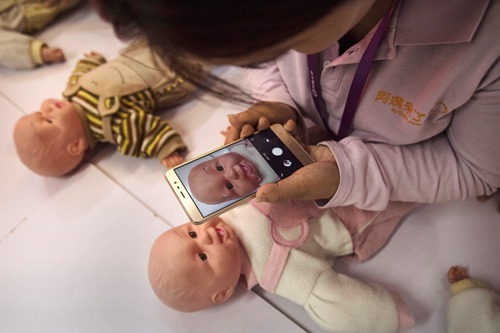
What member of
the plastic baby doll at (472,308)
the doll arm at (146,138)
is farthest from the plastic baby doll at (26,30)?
the plastic baby doll at (472,308)

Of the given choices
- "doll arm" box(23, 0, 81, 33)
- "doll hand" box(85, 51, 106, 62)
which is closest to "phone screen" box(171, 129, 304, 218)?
"doll hand" box(85, 51, 106, 62)

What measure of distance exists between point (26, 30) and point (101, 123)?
0.39m

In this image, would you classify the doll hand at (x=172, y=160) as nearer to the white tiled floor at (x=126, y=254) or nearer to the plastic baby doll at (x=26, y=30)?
the white tiled floor at (x=126, y=254)

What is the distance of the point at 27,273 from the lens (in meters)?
0.63

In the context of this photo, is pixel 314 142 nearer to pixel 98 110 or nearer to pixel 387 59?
pixel 387 59

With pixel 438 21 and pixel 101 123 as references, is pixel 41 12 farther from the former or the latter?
pixel 438 21

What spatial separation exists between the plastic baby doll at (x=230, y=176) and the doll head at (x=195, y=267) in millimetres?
77

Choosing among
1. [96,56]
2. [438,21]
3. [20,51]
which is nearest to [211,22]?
[438,21]

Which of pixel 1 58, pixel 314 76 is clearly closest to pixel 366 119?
pixel 314 76

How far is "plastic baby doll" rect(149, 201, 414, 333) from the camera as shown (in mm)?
538

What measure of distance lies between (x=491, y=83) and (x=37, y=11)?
0.89 meters

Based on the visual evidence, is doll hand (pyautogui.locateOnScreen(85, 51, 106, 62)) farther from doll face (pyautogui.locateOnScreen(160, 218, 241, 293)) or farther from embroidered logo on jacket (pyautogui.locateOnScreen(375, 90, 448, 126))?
embroidered logo on jacket (pyautogui.locateOnScreen(375, 90, 448, 126))

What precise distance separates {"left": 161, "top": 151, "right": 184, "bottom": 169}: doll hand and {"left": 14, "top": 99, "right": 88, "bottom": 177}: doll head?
14 centimetres

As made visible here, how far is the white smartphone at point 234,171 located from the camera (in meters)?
0.51
